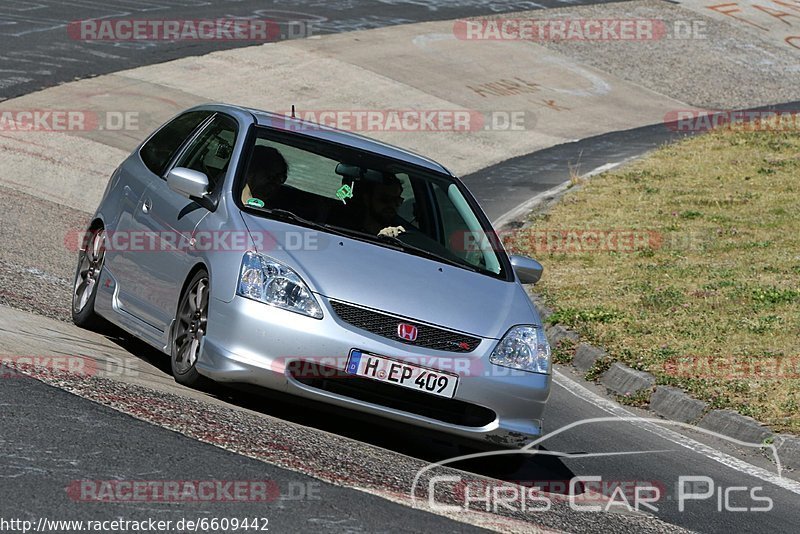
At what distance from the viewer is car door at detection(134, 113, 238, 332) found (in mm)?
8078

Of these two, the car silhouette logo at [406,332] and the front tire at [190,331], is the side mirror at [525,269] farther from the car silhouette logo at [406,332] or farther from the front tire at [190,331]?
the front tire at [190,331]

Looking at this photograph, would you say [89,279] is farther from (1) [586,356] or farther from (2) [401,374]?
(1) [586,356]

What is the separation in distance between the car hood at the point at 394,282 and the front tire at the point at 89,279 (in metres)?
1.98

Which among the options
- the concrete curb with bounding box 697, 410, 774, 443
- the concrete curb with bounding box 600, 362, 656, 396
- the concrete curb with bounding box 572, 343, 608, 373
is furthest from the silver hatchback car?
the concrete curb with bounding box 572, 343, 608, 373

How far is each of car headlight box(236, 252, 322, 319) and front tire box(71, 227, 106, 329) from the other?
2.34 metres

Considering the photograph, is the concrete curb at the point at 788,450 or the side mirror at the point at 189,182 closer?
the side mirror at the point at 189,182

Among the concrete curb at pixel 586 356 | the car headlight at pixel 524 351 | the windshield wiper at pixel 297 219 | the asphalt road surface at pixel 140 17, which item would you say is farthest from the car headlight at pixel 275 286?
the asphalt road surface at pixel 140 17

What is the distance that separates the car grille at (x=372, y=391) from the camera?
717 cm

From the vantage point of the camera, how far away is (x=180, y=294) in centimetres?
797

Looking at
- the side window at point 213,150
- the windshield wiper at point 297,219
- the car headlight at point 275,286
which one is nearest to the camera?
the car headlight at point 275,286

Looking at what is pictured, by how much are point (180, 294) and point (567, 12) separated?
30.3m

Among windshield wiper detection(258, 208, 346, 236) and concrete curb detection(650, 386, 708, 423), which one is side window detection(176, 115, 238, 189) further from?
concrete curb detection(650, 386, 708, 423)

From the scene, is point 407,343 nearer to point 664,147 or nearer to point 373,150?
point 373,150

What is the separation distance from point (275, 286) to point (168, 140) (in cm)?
258
